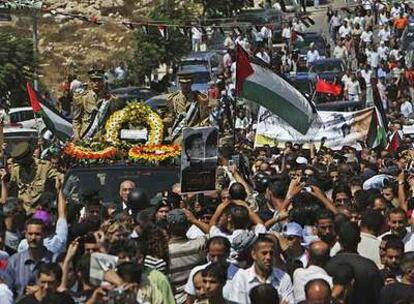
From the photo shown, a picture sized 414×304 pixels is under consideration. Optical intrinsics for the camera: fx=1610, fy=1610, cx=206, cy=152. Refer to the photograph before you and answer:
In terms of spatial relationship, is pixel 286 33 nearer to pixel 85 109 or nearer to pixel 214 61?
pixel 214 61

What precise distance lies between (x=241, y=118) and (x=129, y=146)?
16242 mm

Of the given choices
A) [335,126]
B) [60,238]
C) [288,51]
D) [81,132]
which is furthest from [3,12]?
[60,238]

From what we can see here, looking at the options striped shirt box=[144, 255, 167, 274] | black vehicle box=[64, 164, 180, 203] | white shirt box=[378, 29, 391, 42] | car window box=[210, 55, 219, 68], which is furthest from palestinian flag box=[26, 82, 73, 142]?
white shirt box=[378, 29, 391, 42]

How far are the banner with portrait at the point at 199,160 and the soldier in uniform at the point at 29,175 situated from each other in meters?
2.24

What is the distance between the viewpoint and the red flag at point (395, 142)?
24891 millimetres

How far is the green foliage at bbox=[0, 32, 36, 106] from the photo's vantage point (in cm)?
3278

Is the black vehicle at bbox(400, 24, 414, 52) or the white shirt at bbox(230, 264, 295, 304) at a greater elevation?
the white shirt at bbox(230, 264, 295, 304)

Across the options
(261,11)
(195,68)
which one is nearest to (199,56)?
(195,68)

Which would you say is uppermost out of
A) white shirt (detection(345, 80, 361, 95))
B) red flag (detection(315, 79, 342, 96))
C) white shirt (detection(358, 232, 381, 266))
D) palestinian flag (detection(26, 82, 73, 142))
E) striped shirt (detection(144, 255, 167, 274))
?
striped shirt (detection(144, 255, 167, 274))

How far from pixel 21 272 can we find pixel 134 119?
771 cm

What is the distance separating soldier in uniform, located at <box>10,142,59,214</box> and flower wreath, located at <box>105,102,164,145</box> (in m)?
0.91

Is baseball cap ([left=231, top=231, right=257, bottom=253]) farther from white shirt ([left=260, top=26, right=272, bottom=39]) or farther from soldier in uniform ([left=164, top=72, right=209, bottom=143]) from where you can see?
white shirt ([left=260, top=26, right=272, bottom=39])

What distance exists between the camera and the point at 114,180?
17.8 metres

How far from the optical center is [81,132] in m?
20.3
